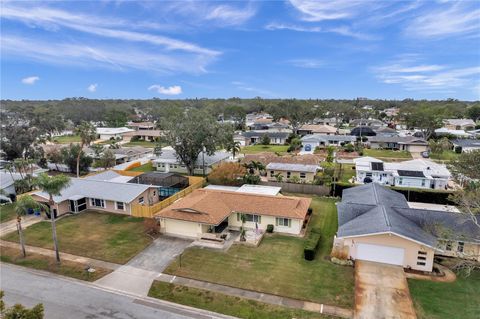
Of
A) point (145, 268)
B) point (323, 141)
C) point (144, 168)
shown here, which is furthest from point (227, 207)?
point (323, 141)

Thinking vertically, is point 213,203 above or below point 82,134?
below

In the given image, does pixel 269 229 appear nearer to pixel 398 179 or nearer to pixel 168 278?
pixel 168 278

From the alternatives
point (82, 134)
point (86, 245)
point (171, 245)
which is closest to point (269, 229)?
point (171, 245)

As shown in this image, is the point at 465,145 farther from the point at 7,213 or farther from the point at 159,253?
the point at 7,213

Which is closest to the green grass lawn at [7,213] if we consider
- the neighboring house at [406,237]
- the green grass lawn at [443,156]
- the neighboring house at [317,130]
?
the neighboring house at [406,237]

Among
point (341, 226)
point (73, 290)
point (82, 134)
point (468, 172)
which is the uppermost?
point (82, 134)

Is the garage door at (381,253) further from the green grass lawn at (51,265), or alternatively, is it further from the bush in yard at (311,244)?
the green grass lawn at (51,265)

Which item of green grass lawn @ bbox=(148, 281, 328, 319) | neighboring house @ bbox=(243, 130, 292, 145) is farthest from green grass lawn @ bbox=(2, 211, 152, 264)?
neighboring house @ bbox=(243, 130, 292, 145)
